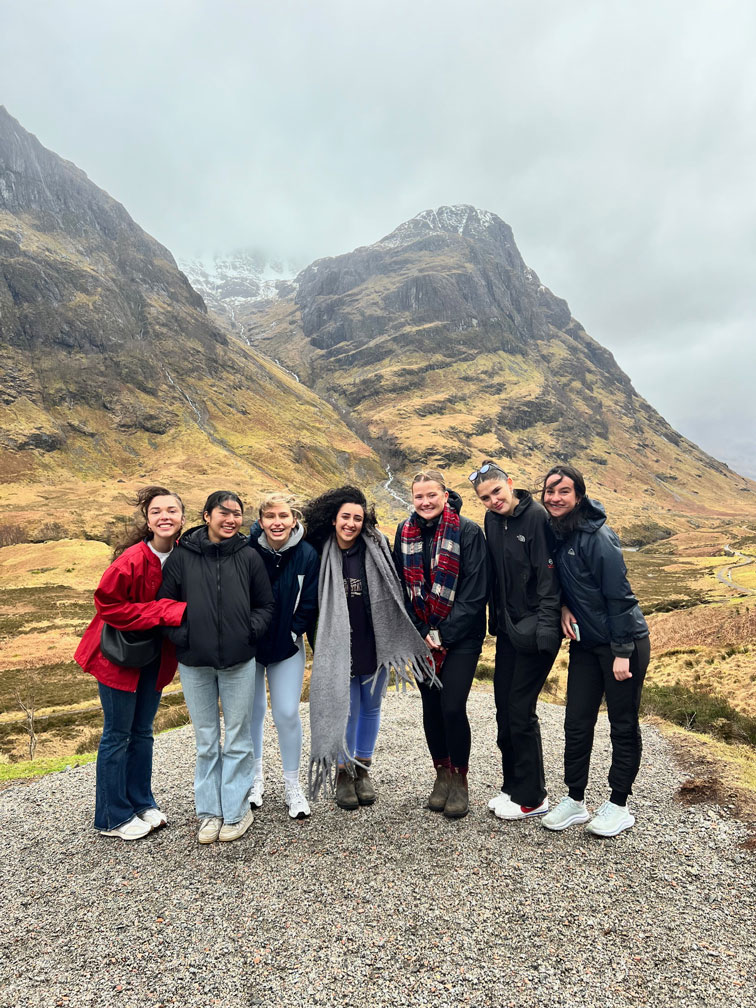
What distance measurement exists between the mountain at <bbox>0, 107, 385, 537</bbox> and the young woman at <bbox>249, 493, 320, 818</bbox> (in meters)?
63.7

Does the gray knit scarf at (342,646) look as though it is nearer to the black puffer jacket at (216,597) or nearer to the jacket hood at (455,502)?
the black puffer jacket at (216,597)

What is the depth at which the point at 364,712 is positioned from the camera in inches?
226

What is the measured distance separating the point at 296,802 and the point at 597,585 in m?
4.07

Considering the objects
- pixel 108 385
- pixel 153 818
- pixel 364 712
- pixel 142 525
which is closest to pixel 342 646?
pixel 364 712

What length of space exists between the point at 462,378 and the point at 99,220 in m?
133

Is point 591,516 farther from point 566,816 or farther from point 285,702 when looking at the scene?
point 285,702

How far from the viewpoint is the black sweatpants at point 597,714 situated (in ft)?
16.0

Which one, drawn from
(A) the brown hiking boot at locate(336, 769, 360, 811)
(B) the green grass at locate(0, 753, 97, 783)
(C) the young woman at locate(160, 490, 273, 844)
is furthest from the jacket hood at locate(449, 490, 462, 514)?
(B) the green grass at locate(0, 753, 97, 783)

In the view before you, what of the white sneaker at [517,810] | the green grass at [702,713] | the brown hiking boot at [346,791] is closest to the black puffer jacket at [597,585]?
the white sneaker at [517,810]

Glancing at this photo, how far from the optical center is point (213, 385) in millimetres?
134250

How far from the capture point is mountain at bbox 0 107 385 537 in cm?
8738

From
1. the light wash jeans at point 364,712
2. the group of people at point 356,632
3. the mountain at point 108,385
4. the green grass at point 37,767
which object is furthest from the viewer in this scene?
the mountain at point 108,385

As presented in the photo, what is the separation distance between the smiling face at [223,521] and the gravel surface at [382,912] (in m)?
3.18

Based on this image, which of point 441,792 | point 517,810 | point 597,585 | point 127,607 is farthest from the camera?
point 441,792
